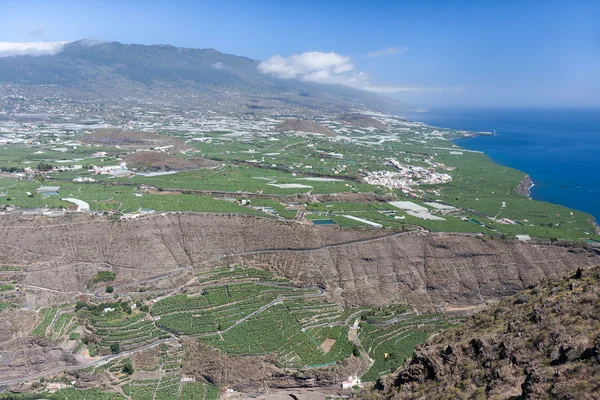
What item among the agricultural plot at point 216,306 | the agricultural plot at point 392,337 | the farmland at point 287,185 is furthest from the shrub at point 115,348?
the farmland at point 287,185

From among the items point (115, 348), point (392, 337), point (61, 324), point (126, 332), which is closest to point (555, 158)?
point (392, 337)

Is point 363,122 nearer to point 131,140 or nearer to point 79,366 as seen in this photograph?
point 131,140

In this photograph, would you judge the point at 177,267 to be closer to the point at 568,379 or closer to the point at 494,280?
the point at 494,280

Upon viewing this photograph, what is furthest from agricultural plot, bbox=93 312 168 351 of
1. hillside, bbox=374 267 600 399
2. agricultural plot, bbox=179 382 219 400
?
hillside, bbox=374 267 600 399

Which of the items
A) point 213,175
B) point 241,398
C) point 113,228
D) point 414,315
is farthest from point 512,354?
point 213,175

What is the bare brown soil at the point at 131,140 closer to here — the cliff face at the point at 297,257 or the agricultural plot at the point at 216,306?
the cliff face at the point at 297,257

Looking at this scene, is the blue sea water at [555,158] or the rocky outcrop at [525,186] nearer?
the rocky outcrop at [525,186]
